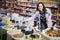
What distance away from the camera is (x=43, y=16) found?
2.09m

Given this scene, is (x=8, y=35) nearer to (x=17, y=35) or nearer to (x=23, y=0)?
(x=17, y=35)

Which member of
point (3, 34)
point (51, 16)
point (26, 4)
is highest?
point (26, 4)

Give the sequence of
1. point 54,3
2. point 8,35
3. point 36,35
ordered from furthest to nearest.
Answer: point 8,35 < point 36,35 < point 54,3

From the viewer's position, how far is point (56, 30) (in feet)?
6.72

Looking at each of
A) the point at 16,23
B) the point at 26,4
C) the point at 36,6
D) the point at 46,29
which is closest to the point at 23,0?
the point at 26,4

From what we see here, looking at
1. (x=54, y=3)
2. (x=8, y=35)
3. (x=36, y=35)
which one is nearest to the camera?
(x=54, y=3)

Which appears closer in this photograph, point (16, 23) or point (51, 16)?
point (51, 16)

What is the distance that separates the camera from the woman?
2.06 metres

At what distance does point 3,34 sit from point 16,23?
0.96 ft

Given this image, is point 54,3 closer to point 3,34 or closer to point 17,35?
point 17,35

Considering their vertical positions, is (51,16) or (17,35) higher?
(51,16)

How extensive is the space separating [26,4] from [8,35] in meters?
0.56

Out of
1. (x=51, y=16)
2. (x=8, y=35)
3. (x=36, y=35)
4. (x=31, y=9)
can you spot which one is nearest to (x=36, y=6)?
(x=31, y=9)

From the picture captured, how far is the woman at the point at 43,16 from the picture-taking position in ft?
6.77
